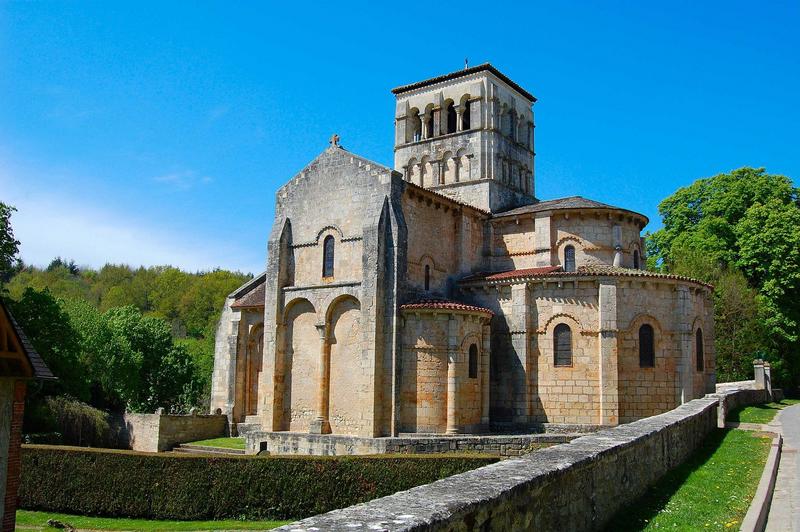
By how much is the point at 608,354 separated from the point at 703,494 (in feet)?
48.1

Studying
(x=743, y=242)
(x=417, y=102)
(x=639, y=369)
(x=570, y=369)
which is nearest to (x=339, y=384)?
(x=570, y=369)

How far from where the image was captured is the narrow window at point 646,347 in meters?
25.0

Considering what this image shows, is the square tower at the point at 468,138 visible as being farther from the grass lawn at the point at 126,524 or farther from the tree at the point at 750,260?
the grass lawn at the point at 126,524

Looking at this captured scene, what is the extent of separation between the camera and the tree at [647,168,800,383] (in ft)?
126

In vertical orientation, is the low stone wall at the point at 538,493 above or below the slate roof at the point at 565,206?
below

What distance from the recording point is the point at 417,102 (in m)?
36.1

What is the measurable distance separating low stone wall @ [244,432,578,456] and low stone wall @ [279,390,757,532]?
8.92m

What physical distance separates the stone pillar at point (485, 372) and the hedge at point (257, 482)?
20.0 feet

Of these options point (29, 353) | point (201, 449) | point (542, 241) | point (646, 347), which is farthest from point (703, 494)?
point (201, 449)

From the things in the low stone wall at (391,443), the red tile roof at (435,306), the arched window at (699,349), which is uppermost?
the red tile roof at (435,306)

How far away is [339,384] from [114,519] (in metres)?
9.10

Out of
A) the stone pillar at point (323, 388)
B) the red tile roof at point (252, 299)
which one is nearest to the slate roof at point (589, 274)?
the stone pillar at point (323, 388)

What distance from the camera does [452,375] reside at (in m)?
23.8

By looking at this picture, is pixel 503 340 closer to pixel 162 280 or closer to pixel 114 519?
pixel 114 519
